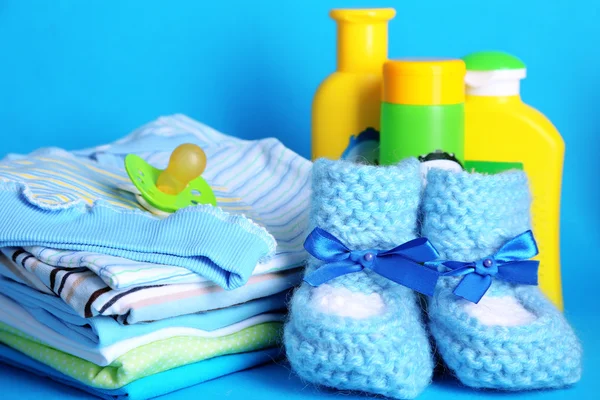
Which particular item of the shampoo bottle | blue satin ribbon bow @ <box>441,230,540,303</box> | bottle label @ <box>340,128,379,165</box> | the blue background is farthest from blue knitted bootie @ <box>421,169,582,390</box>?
the blue background

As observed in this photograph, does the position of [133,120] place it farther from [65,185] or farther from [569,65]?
[569,65]

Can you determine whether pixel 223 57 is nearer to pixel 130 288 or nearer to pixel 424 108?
pixel 424 108

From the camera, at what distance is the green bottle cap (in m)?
1.12

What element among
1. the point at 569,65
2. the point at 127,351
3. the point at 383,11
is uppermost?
the point at 383,11

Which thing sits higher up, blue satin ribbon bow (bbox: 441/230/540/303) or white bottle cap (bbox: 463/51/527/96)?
white bottle cap (bbox: 463/51/527/96)

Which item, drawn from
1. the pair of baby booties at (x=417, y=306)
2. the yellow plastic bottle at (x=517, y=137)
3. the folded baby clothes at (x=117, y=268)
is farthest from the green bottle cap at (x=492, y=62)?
the folded baby clothes at (x=117, y=268)

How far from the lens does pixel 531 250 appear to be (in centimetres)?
93

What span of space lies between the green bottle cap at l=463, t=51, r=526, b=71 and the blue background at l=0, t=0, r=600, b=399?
45 centimetres

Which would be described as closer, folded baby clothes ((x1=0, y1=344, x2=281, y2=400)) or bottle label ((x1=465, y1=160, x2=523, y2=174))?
folded baby clothes ((x1=0, y1=344, x2=281, y2=400))

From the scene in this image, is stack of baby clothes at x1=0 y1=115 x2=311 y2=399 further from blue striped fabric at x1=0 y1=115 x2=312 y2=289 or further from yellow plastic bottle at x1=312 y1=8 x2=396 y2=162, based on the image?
yellow plastic bottle at x1=312 y1=8 x2=396 y2=162

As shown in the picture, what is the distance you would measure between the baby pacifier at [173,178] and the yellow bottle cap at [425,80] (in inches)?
9.3

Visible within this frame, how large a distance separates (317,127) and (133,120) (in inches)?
20.9

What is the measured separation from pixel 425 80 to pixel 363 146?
0.18 m

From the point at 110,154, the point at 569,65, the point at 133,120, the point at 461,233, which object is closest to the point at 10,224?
the point at 110,154
